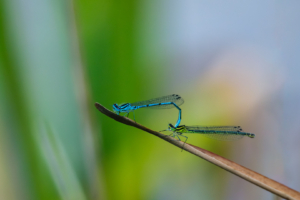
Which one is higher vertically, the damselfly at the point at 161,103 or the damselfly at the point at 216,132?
the damselfly at the point at 161,103

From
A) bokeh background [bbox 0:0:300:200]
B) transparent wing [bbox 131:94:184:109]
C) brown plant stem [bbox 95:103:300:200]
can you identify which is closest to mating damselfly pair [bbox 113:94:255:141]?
transparent wing [bbox 131:94:184:109]

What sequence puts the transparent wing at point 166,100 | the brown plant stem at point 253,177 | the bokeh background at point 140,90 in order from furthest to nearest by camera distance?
1. the transparent wing at point 166,100
2. the bokeh background at point 140,90
3. the brown plant stem at point 253,177

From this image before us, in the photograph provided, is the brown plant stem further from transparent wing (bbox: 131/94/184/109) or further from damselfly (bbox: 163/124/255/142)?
transparent wing (bbox: 131/94/184/109)

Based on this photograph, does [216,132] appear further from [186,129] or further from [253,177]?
[253,177]

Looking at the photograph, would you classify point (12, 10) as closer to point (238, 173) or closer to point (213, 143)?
point (238, 173)

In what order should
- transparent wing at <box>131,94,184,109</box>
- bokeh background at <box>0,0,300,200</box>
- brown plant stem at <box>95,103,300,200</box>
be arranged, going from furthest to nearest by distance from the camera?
transparent wing at <box>131,94,184,109</box>, bokeh background at <box>0,0,300,200</box>, brown plant stem at <box>95,103,300,200</box>

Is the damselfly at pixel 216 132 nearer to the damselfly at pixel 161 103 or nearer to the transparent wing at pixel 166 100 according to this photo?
the damselfly at pixel 161 103

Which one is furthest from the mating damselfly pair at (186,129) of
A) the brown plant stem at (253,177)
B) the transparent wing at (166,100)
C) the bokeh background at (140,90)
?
the brown plant stem at (253,177)

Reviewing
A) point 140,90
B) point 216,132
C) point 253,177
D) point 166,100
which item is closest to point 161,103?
point 166,100
